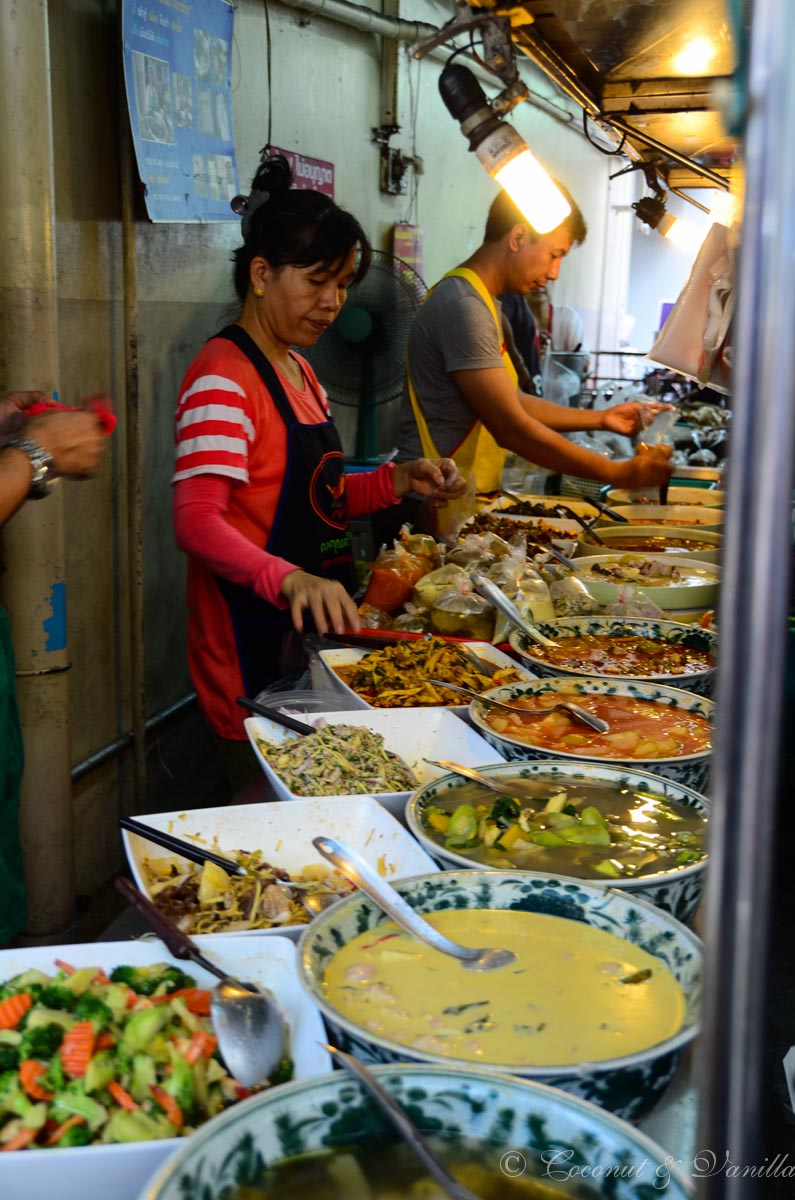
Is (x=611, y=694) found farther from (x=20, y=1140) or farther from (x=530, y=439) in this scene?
(x=530, y=439)

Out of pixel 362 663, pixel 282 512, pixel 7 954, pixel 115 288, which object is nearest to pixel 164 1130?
pixel 7 954

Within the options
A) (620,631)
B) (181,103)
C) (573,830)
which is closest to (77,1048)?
(573,830)

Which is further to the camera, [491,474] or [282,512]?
[491,474]

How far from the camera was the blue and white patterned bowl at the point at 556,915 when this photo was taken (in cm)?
92

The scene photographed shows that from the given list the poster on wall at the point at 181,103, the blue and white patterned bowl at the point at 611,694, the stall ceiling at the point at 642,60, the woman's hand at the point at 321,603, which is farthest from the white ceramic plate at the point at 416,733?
the poster on wall at the point at 181,103

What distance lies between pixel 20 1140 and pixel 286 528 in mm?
2160

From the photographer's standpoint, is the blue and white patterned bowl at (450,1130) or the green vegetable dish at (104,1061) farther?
the green vegetable dish at (104,1061)

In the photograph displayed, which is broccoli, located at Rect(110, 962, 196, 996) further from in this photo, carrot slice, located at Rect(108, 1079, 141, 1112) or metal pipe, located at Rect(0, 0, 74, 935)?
metal pipe, located at Rect(0, 0, 74, 935)

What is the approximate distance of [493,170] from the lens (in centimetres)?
315

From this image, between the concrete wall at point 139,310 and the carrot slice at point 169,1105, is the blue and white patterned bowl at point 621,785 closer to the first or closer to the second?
the carrot slice at point 169,1105

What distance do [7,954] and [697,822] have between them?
0.93m

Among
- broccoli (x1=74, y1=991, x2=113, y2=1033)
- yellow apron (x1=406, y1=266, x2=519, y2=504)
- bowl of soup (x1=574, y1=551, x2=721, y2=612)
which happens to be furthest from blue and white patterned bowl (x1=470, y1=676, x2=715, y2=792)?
yellow apron (x1=406, y1=266, x2=519, y2=504)

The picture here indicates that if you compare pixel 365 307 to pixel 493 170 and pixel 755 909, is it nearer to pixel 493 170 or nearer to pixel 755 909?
pixel 493 170

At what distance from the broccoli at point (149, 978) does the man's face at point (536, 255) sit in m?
3.48
